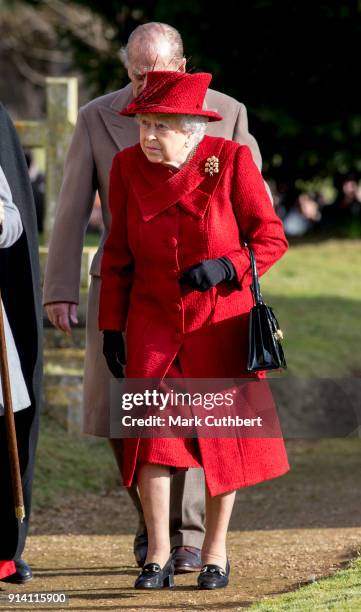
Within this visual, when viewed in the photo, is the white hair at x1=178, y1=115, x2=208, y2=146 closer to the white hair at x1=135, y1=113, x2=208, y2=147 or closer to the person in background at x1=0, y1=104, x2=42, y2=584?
the white hair at x1=135, y1=113, x2=208, y2=147

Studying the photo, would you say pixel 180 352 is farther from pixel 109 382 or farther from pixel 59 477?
pixel 59 477

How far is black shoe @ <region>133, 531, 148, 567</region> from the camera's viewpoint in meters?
5.50

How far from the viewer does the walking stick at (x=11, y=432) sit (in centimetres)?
479

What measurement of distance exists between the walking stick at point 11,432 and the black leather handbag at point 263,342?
80 cm

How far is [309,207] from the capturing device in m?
26.4

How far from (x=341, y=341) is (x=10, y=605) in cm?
685

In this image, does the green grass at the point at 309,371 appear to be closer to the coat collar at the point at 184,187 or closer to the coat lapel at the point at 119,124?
the coat collar at the point at 184,187

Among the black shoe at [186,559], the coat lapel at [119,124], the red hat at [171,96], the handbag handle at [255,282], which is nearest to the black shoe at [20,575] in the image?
the black shoe at [186,559]

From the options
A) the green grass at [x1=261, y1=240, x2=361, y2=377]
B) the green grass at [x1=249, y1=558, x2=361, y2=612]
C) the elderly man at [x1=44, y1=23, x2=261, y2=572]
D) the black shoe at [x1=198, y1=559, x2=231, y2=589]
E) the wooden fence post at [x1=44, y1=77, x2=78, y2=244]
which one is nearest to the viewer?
the green grass at [x1=249, y1=558, x2=361, y2=612]

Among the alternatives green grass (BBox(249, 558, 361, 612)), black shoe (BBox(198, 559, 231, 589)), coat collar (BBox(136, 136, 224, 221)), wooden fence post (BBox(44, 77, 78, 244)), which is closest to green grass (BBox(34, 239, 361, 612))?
green grass (BBox(249, 558, 361, 612))

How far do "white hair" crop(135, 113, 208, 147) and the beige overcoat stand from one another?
0.60 metres

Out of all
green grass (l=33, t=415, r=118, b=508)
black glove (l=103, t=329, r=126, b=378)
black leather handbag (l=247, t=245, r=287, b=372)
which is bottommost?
green grass (l=33, t=415, r=118, b=508)

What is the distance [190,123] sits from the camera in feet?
15.9

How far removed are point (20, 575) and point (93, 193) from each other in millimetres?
1457
